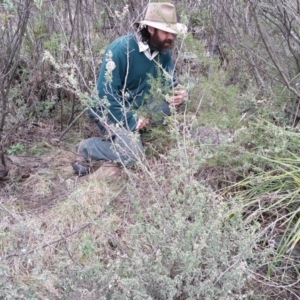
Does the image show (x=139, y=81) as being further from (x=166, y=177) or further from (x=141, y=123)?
(x=166, y=177)

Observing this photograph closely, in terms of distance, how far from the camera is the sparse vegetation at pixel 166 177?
211 centimetres

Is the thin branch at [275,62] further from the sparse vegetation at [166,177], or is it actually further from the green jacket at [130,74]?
the green jacket at [130,74]

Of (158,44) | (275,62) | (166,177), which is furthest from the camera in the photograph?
(158,44)

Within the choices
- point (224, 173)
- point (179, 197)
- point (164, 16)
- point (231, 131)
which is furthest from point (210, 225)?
point (164, 16)

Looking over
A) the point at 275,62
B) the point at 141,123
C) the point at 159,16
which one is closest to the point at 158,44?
the point at 159,16

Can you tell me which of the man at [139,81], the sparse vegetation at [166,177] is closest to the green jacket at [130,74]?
the man at [139,81]

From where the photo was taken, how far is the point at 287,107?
326 centimetres

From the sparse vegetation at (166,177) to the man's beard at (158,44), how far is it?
113 millimetres

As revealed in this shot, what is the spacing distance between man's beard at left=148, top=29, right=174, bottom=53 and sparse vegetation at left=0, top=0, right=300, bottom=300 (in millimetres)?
113

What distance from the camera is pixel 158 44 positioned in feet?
11.2

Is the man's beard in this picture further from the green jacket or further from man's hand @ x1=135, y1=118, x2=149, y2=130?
man's hand @ x1=135, y1=118, x2=149, y2=130

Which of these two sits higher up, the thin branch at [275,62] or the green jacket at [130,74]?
the thin branch at [275,62]

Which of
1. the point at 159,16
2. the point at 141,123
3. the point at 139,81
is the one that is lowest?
the point at 141,123

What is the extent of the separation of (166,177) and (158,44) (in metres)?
1.00
